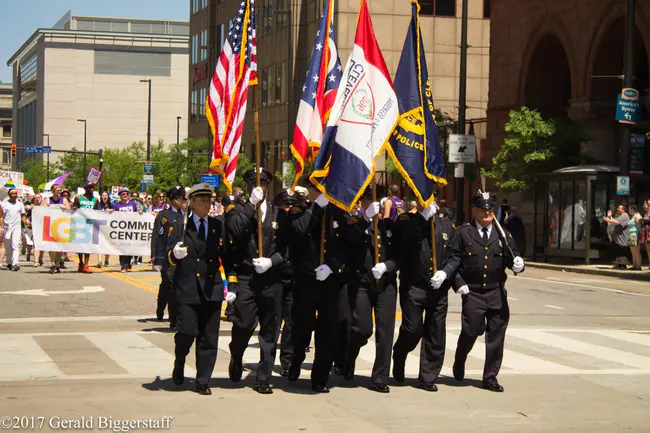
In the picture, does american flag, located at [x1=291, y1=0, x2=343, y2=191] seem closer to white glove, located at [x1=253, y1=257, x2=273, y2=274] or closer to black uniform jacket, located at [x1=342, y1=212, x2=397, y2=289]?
black uniform jacket, located at [x1=342, y1=212, x2=397, y2=289]

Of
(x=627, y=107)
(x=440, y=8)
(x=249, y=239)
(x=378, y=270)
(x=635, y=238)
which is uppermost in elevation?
(x=440, y=8)

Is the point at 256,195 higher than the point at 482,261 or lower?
higher

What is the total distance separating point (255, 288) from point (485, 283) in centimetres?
217

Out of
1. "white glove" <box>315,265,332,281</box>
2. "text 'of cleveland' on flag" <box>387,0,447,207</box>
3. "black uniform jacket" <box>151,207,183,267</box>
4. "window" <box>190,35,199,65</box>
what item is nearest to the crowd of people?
"white glove" <box>315,265,332,281</box>

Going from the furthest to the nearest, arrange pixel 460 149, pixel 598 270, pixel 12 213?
pixel 460 149
pixel 598 270
pixel 12 213

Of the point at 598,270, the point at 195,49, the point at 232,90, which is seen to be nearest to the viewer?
the point at 232,90

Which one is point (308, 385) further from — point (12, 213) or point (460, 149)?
point (460, 149)

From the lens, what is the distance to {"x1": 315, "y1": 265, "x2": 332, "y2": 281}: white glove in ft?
32.9

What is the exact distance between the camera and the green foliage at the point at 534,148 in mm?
38000

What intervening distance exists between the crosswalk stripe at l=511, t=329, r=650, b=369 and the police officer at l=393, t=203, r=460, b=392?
3.09m

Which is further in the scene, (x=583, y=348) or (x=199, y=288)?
(x=583, y=348)

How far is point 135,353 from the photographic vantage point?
12555 mm

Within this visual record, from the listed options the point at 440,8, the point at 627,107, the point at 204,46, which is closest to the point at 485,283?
the point at 627,107

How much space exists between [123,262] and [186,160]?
38.1 metres
